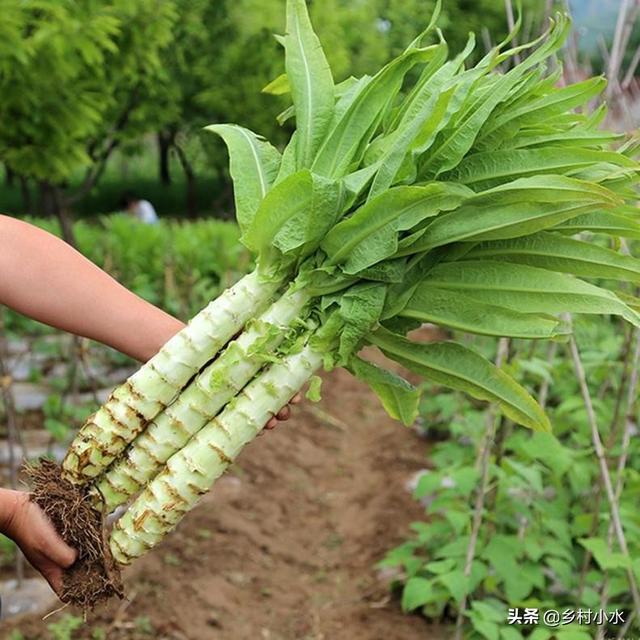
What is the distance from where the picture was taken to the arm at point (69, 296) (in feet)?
5.97

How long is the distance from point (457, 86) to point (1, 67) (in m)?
2.95

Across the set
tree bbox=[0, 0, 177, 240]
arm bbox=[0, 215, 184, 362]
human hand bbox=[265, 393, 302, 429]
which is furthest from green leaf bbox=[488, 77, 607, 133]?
tree bbox=[0, 0, 177, 240]

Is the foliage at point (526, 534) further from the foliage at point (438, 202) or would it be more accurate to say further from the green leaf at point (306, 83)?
the green leaf at point (306, 83)

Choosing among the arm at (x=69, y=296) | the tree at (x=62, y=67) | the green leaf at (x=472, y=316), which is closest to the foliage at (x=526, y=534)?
the green leaf at (x=472, y=316)

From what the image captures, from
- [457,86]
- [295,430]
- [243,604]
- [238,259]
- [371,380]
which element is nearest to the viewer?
[457,86]

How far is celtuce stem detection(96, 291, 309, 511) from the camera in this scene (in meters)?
1.83

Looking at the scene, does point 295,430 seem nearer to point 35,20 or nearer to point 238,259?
point 238,259

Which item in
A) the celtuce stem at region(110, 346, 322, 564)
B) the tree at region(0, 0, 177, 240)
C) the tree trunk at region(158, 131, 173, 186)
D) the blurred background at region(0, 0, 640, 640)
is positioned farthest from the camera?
the tree trunk at region(158, 131, 173, 186)

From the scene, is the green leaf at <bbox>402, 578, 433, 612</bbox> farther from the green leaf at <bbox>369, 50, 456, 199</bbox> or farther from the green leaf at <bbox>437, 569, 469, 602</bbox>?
the green leaf at <bbox>369, 50, 456, 199</bbox>

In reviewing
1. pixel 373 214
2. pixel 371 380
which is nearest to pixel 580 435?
pixel 371 380

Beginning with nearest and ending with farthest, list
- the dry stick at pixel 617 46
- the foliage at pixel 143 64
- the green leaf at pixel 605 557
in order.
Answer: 1. the green leaf at pixel 605 557
2. the dry stick at pixel 617 46
3. the foliage at pixel 143 64

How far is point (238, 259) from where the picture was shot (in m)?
7.16

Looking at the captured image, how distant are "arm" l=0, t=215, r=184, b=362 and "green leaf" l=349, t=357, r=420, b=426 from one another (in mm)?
416

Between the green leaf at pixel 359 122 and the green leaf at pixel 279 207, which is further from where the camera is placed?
the green leaf at pixel 359 122
